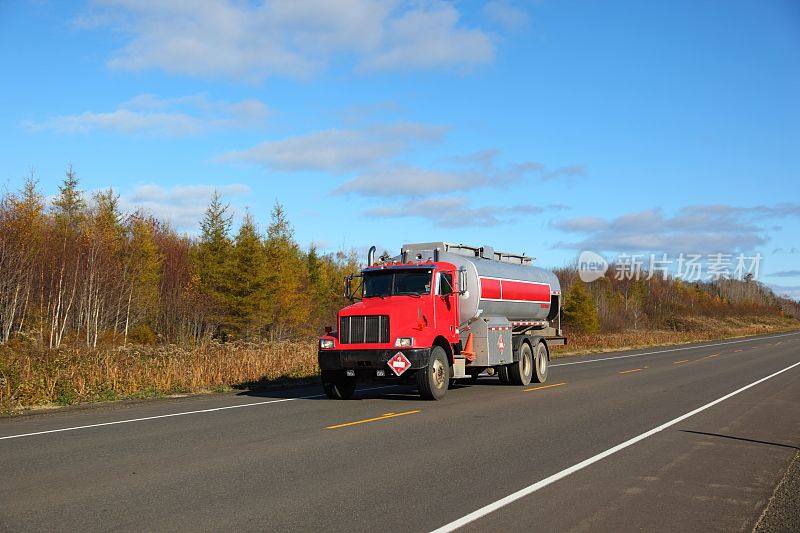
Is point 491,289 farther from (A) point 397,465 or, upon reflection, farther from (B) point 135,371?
(A) point 397,465

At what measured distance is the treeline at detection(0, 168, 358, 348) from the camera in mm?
33688

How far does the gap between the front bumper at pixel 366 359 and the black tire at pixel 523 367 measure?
529 cm

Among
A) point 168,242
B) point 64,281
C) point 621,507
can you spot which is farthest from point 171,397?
point 168,242

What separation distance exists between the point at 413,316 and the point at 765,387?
434 inches

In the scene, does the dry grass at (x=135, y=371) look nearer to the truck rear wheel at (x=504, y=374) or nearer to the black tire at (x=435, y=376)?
the black tire at (x=435, y=376)

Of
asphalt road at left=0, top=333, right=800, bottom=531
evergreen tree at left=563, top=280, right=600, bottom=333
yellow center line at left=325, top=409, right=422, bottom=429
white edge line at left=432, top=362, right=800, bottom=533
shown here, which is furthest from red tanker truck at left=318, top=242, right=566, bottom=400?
evergreen tree at left=563, top=280, right=600, bottom=333

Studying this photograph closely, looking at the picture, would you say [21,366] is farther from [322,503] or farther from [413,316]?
[322,503]

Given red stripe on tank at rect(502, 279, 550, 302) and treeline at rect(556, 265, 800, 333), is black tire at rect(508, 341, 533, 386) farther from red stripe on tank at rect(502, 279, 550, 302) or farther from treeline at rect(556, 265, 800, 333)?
treeline at rect(556, 265, 800, 333)

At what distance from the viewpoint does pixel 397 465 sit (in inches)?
345

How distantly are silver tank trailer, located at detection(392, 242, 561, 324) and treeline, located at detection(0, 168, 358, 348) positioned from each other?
13.5m

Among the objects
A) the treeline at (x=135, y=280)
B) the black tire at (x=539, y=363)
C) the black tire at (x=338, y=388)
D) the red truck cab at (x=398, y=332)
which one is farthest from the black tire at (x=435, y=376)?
the treeline at (x=135, y=280)

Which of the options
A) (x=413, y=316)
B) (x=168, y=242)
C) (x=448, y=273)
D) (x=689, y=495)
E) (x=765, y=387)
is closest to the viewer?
(x=689, y=495)

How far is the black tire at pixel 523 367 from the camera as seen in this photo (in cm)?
2020

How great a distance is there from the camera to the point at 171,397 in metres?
17.1
